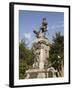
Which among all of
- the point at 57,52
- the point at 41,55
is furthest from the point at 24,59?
the point at 57,52

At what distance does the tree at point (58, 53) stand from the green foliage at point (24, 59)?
0.13 meters

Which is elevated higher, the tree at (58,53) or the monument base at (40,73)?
the tree at (58,53)

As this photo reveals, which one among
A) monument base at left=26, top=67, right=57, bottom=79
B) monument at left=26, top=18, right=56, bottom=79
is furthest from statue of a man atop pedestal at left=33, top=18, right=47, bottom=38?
monument base at left=26, top=67, right=57, bottom=79

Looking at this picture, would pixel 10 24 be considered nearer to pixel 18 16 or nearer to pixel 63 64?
pixel 18 16

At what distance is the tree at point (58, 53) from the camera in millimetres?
1609

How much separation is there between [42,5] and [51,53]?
276 mm

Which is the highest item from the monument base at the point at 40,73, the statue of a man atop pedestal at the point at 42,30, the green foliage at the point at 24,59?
the statue of a man atop pedestal at the point at 42,30

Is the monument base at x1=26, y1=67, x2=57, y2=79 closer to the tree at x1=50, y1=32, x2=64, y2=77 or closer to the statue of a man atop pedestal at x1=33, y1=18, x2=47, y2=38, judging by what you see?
the tree at x1=50, y1=32, x2=64, y2=77

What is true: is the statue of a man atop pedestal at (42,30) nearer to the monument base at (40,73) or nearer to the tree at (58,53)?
the tree at (58,53)

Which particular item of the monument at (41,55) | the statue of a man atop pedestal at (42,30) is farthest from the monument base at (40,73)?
the statue of a man atop pedestal at (42,30)

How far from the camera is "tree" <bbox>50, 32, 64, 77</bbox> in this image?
1609 millimetres

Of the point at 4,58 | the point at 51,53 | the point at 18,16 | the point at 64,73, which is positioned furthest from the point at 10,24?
the point at 64,73

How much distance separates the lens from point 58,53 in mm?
1623
